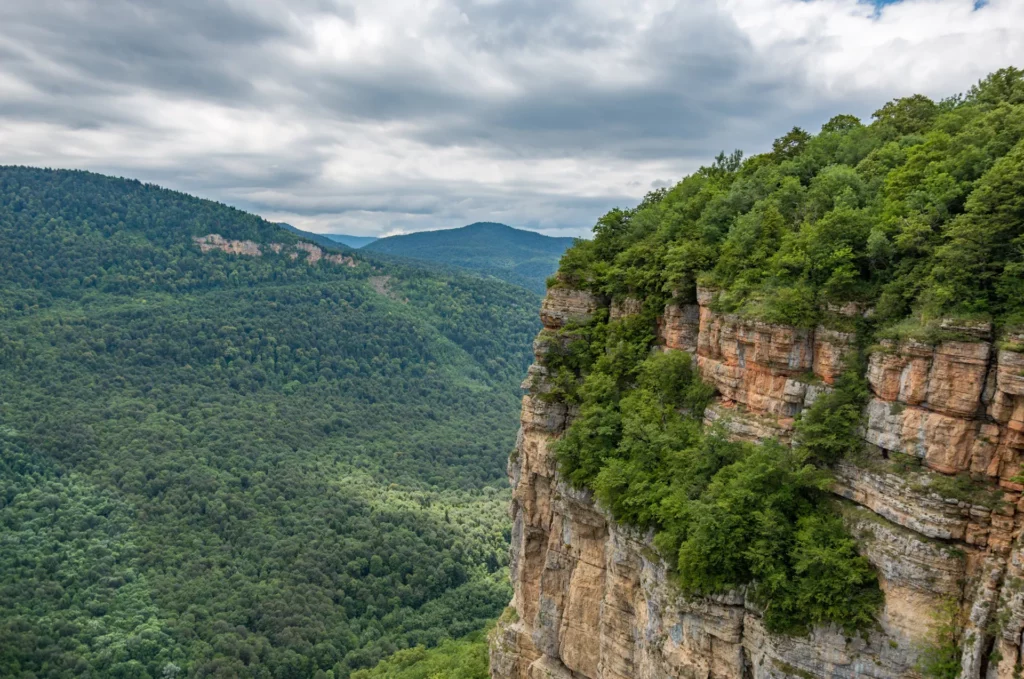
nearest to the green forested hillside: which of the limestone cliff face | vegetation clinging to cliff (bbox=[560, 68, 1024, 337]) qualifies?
the limestone cliff face

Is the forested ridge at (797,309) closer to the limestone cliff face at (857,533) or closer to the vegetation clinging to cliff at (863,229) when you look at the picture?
the vegetation clinging to cliff at (863,229)

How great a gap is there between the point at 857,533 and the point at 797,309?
22.6 ft

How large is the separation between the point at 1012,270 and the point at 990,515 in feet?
19.9

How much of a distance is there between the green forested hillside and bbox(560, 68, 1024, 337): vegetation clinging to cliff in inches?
2318

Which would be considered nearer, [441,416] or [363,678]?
[363,678]

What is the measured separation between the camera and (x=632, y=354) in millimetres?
28000

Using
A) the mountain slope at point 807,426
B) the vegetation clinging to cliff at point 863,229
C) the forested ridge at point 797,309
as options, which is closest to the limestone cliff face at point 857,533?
the mountain slope at point 807,426

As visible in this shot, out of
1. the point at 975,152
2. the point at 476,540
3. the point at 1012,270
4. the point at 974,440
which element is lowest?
the point at 476,540

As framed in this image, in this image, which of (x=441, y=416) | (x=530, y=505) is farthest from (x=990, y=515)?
(x=441, y=416)

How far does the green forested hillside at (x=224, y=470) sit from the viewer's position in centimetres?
6869

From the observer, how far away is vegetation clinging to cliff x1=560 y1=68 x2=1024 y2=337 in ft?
54.9

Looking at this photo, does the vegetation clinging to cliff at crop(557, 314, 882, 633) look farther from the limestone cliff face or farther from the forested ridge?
the limestone cliff face

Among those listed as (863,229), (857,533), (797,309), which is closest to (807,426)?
(857,533)

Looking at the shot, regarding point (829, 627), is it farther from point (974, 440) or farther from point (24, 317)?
point (24, 317)
